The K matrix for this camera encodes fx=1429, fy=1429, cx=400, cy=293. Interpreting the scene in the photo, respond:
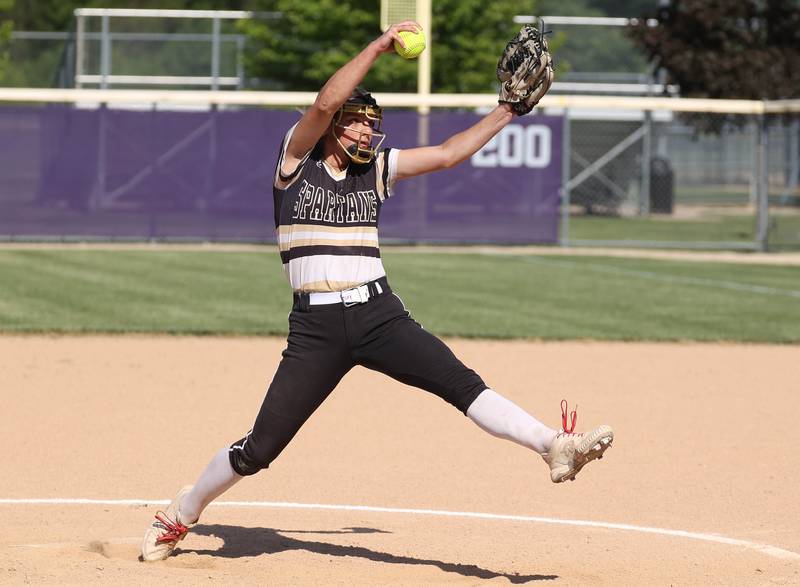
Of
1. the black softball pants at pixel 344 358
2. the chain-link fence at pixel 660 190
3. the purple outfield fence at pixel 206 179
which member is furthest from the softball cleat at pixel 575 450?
the chain-link fence at pixel 660 190

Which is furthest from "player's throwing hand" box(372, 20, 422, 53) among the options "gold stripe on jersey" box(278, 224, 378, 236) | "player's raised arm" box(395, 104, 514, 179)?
"gold stripe on jersey" box(278, 224, 378, 236)

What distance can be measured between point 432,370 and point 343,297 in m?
0.48

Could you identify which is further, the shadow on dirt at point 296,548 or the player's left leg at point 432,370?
the shadow on dirt at point 296,548

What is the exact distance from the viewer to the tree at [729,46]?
106 ft

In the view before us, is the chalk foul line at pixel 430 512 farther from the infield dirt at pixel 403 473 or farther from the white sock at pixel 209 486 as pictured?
the white sock at pixel 209 486

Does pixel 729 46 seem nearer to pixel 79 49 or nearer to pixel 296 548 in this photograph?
pixel 79 49

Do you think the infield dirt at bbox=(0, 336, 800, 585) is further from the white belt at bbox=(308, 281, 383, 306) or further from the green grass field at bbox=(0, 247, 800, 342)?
the green grass field at bbox=(0, 247, 800, 342)

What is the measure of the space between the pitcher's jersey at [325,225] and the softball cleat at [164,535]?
3.98 ft

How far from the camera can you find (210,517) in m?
7.39

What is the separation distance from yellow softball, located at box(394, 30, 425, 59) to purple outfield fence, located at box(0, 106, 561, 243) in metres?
18.4

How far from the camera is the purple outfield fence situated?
24.2m

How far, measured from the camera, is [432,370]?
598 cm

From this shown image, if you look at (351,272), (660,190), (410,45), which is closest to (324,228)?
(351,272)

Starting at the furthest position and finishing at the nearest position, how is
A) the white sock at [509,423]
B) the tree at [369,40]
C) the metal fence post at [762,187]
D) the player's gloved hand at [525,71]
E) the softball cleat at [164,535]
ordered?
the tree at [369,40] → the metal fence post at [762,187] → the softball cleat at [164,535] → the player's gloved hand at [525,71] → the white sock at [509,423]
